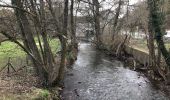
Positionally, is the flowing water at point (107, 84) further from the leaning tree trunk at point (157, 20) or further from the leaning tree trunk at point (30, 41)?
the leaning tree trunk at point (157, 20)

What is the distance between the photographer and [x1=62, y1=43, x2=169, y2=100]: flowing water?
555 inches

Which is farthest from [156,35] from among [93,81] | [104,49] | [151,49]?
[104,49]

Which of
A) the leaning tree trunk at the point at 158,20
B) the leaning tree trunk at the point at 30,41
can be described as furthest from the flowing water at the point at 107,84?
the leaning tree trunk at the point at 158,20

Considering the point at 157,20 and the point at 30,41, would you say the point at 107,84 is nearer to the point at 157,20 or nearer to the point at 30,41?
the point at 157,20

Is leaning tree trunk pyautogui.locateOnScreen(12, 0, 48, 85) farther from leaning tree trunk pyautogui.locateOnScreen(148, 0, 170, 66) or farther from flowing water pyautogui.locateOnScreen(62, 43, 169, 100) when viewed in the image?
leaning tree trunk pyautogui.locateOnScreen(148, 0, 170, 66)

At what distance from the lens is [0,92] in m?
10.8

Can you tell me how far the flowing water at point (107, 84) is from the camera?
46.3ft

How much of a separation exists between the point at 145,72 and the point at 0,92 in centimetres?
1243

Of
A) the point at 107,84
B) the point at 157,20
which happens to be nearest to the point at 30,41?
the point at 107,84

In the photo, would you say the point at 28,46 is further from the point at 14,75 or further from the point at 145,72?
the point at 145,72

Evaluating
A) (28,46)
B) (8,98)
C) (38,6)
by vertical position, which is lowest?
(8,98)

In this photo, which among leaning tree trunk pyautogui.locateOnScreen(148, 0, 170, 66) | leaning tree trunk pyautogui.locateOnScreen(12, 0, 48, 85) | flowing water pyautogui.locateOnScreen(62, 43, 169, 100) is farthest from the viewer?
leaning tree trunk pyautogui.locateOnScreen(148, 0, 170, 66)

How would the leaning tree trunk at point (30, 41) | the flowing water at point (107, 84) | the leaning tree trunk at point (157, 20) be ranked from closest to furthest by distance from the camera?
the leaning tree trunk at point (30, 41) → the flowing water at point (107, 84) → the leaning tree trunk at point (157, 20)

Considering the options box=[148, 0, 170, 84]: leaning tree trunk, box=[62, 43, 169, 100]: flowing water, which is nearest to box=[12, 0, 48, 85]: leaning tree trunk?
box=[62, 43, 169, 100]: flowing water
